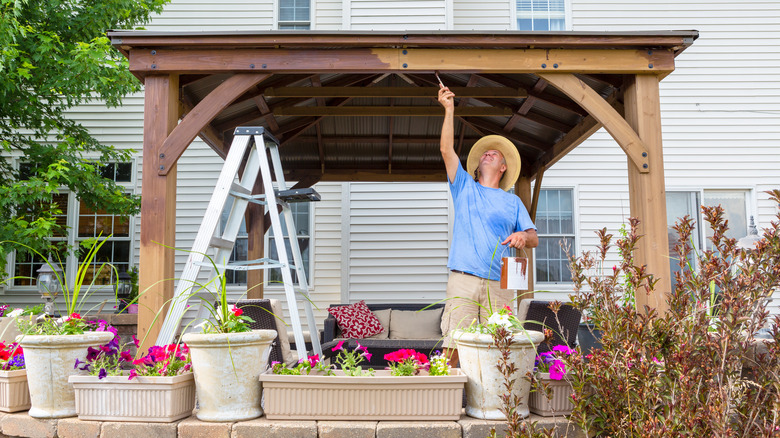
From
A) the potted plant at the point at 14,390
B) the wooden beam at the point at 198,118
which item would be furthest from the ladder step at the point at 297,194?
the potted plant at the point at 14,390

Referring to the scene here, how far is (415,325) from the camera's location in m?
7.47

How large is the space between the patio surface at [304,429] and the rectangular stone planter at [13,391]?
0.48 m

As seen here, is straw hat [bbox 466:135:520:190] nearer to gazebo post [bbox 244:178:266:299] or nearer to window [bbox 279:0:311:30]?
gazebo post [bbox 244:178:266:299]

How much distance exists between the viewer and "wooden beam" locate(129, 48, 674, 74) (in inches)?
167

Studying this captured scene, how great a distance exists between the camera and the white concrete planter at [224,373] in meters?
2.77

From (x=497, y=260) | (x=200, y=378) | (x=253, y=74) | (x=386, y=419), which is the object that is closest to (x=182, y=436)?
(x=200, y=378)

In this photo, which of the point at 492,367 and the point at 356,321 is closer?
the point at 492,367

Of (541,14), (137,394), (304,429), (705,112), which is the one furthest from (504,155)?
(705,112)

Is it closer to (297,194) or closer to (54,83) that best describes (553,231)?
(297,194)

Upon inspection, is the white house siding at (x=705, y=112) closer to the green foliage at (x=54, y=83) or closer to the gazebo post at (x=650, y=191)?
the gazebo post at (x=650, y=191)

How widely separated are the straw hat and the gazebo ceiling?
1.73ft

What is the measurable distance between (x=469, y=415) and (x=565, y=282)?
22.4ft

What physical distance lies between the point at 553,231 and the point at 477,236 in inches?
231

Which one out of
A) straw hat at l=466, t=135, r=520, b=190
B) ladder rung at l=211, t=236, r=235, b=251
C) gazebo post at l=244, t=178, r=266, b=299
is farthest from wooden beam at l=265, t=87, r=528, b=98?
ladder rung at l=211, t=236, r=235, b=251
